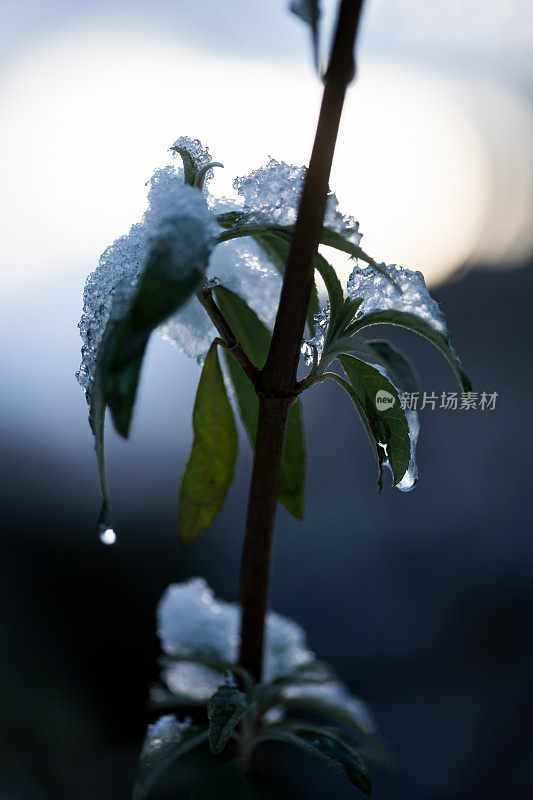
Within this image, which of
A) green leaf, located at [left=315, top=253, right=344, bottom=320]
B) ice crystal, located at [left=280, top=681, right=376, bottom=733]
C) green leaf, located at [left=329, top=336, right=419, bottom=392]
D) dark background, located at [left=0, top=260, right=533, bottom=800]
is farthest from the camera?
dark background, located at [left=0, top=260, right=533, bottom=800]

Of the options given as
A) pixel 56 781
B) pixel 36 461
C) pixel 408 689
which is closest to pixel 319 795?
pixel 56 781

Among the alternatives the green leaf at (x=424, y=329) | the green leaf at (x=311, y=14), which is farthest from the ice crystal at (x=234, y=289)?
the green leaf at (x=311, y=14)

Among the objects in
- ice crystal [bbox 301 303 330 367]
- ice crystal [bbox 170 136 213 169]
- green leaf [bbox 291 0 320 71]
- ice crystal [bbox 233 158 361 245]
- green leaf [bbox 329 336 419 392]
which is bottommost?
green leaf [bbox 329 336 419 392]

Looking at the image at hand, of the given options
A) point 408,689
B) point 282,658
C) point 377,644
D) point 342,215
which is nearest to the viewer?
point 342,215

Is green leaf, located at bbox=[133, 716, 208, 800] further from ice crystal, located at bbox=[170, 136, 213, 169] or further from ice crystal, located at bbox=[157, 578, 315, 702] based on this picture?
ice crystal, located at bbox=[170, 136, 213, 169]

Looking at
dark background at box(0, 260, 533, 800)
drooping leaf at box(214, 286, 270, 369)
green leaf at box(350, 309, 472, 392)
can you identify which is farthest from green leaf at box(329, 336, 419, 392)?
dark background at box(0, 260, 533, 800)

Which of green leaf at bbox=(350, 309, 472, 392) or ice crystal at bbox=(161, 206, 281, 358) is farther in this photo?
ice crystal at bbox=(161, 206, 281, 358)

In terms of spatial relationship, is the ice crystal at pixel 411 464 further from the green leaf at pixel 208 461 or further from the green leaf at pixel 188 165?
the green leaf at pixel 188 165

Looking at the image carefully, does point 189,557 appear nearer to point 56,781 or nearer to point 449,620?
point 449,620
